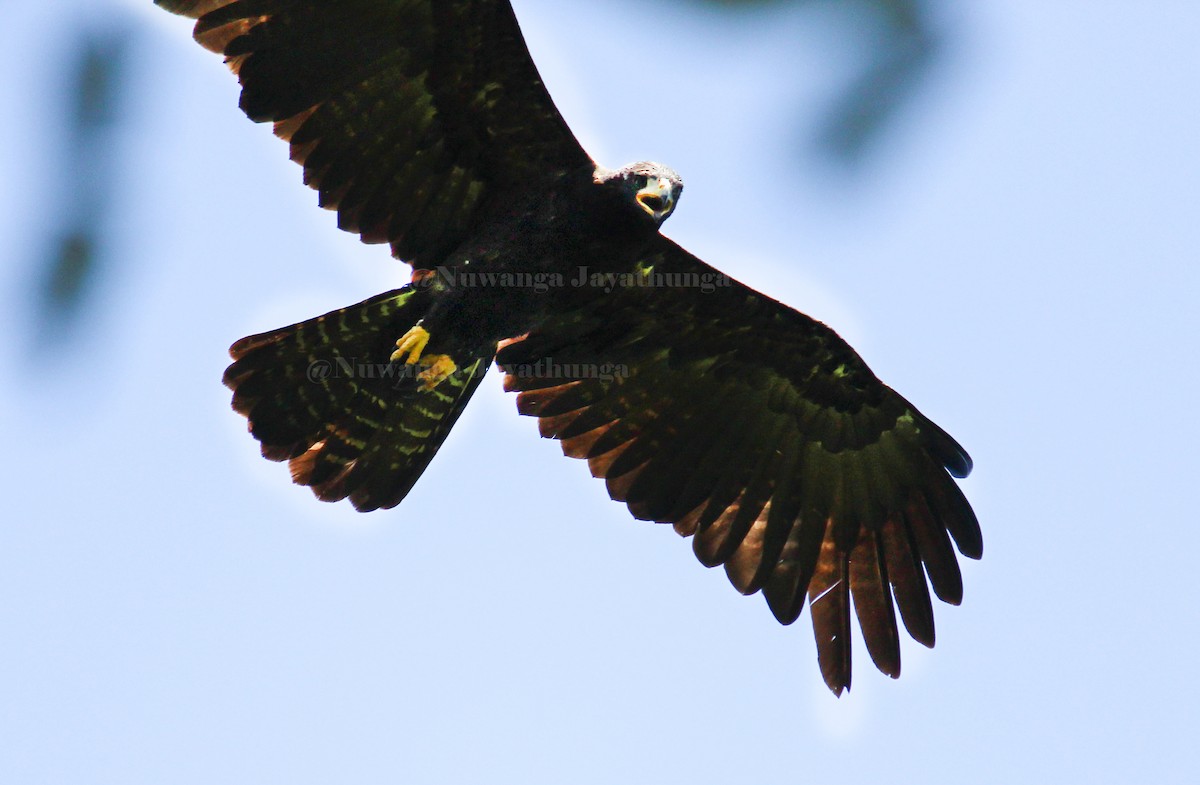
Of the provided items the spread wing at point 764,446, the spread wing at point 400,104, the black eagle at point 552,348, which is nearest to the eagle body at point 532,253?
the black eagle at point 552,348

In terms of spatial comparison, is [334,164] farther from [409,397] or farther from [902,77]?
[902,77]

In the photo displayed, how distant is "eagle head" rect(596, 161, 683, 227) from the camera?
6.05m

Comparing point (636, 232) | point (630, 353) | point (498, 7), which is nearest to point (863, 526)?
point (630, 353)

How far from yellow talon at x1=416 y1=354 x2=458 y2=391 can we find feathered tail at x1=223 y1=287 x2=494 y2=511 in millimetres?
35

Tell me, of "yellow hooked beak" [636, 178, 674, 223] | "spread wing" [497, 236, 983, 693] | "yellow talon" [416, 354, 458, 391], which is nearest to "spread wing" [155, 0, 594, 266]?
"yellow hooked beak" [636, 178, 674, 223]

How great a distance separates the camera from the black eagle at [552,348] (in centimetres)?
591

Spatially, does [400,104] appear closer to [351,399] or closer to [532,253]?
[532,253]

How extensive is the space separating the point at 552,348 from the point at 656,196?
134 centimetres

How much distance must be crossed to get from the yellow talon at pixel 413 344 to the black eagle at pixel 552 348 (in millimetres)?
11

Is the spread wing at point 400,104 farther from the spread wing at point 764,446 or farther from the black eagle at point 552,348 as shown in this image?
the spread wing at point 764,446

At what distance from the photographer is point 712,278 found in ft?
22.3

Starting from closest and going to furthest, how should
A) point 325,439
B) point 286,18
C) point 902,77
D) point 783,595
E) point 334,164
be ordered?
point 902,77
point 286,18
point 334,164
point 325,439
point 783,595

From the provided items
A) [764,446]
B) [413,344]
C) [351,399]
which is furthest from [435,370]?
[764,446]

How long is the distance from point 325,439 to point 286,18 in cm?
215
